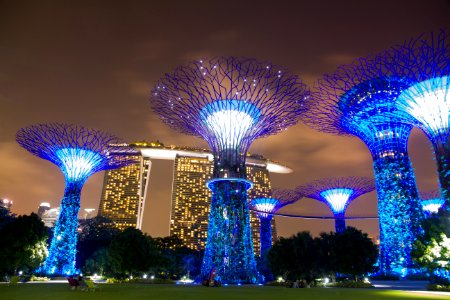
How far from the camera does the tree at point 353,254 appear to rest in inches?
1191

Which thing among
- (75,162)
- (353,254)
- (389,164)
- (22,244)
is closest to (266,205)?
(389,164)

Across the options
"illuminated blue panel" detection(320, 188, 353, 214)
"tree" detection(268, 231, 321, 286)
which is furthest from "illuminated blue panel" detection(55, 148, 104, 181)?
"illuminated blue panel" detection(320, 188, 353, 214)

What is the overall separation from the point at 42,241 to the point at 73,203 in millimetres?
7475

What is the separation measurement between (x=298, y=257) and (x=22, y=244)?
79.9 ft

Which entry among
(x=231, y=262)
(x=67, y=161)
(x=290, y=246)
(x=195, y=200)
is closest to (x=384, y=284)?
(x=290, y=246)

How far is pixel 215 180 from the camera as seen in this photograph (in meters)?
30.5

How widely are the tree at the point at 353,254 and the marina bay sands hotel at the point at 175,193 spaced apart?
88.2 metres

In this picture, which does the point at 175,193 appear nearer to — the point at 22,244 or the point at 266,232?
the point at 266,232

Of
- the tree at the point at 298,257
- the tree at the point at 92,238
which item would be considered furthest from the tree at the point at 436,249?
the tree at the point at 92,238

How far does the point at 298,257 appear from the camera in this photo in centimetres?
3388

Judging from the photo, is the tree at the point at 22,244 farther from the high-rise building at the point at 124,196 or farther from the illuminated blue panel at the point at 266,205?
the high-rise building at the point at 124,196

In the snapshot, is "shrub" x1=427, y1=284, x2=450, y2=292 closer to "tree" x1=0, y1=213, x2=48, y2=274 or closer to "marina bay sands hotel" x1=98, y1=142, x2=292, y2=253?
"tree" x1=0, y1=213, x2=48, y2=274

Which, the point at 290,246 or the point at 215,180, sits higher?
the point at 215,180

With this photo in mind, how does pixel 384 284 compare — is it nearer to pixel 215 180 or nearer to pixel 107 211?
pixel 215 180
